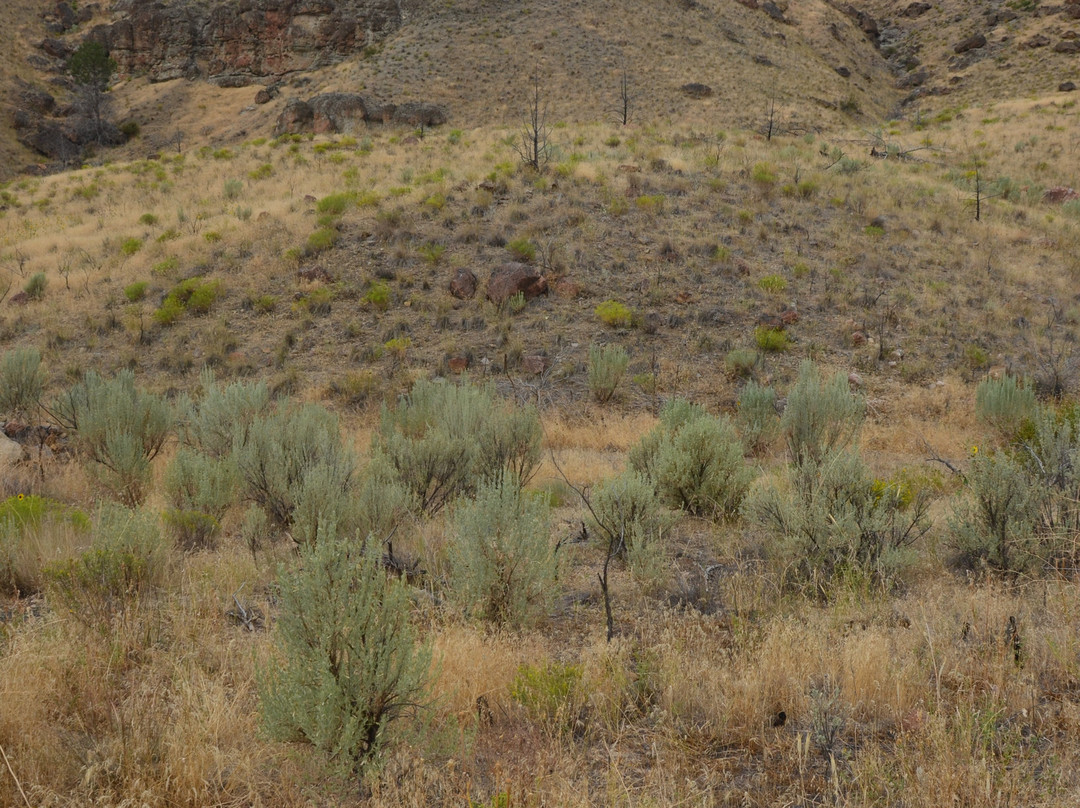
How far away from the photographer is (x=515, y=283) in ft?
46.4

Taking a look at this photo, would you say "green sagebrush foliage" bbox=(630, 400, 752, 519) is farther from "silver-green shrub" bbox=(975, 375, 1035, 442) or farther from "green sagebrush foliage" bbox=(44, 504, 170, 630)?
"silver-green shrub" bbox=(975, 375, 1035, 442)

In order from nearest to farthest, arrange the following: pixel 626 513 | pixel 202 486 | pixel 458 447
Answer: pixel 626 513 → pixel 202 486 → pixel 458 447

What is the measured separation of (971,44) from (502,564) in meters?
50.4

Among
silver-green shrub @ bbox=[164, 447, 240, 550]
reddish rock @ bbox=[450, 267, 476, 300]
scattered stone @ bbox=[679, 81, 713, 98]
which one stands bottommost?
silver-green shrub @ bbox=[164, 447, 240, 550]

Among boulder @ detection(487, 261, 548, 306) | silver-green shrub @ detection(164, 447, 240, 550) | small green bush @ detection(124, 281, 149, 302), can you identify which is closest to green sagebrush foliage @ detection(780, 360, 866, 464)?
silver-green shrub @ detection(164, 447, 240, 550)

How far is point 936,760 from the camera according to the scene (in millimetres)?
2508

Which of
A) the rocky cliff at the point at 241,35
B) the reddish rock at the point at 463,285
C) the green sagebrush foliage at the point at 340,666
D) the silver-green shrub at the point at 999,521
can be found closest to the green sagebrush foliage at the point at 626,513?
the silver-green shrub at the point at 999,521

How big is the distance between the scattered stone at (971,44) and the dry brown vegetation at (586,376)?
5343 mm

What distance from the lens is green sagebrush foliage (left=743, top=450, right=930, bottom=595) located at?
451cm

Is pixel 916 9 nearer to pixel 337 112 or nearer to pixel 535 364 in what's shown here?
pixel 337 112

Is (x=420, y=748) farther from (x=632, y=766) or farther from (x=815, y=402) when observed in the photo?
(x=815, y=402)

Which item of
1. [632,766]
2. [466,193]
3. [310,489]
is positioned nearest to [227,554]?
[310,489]

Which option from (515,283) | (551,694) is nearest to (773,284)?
(515,283)

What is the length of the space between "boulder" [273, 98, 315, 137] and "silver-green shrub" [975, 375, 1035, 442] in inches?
1205
